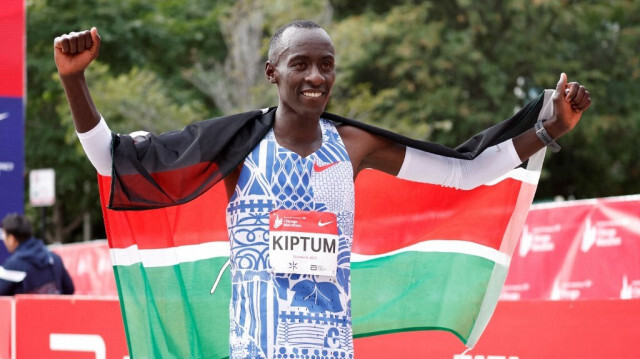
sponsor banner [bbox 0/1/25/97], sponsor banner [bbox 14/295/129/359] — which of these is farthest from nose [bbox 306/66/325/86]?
sponsor banner [bbox 0/1/25/97]

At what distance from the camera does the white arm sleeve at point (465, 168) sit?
4.25m

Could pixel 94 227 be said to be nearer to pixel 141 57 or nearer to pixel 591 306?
pixel 141 57

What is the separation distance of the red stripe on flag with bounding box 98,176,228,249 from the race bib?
0.85 metres

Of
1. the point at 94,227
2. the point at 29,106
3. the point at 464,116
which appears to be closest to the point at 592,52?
the point at 464,116

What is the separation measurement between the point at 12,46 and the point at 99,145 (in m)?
6.90

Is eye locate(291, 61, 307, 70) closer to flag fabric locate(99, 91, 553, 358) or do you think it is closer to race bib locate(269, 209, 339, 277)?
flag fabric locate(99, 91, 553, 358)

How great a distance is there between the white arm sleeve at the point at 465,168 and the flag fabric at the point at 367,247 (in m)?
0.06

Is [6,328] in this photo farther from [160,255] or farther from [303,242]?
[303,242]

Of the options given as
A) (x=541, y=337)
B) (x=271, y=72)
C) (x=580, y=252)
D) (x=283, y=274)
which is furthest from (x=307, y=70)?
(x=580, y=252)

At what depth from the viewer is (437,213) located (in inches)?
196

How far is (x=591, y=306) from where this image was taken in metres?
5.16

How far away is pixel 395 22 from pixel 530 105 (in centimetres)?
1886

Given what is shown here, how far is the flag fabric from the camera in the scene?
3988mm

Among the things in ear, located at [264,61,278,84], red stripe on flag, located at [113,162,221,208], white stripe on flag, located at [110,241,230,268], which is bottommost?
white stripe on flag, located at [110,241,230,268]
